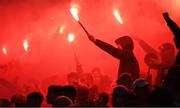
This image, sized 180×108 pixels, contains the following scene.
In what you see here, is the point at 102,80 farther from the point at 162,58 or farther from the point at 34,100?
the point at 34,100

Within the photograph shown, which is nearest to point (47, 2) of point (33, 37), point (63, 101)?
point (33, 37)

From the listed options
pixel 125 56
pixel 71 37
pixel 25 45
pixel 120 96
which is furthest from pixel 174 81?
pixel 25 45

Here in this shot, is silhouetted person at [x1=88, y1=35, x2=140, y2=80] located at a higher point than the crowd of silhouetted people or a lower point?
higher

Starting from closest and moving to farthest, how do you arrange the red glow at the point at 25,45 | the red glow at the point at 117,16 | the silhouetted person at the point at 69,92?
the silhouetted person at the point at 69,92 → the red glow at the point at 117,16 → the red glow at the point at 25,45

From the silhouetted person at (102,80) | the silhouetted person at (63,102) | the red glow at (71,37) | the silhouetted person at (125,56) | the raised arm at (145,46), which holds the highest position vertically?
the red glow at (71,37)

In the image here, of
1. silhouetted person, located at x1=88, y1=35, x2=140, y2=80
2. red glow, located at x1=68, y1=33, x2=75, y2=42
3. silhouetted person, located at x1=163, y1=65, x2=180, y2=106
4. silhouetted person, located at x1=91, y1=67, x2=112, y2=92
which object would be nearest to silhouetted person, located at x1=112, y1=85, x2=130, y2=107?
silhouetted person, located at x1=163, y1=65, x2=180, y2=106

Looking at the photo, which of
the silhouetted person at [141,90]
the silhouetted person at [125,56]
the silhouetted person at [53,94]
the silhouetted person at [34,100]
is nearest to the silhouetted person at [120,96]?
the silhouetted person at [141,90]

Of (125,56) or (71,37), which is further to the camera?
(71,37)

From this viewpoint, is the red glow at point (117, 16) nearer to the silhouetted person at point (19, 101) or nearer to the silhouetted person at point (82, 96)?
the silhouetted person at point (82, 96)

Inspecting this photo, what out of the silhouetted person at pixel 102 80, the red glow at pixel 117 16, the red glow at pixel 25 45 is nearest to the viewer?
the silhouetted person at pixel 102 80

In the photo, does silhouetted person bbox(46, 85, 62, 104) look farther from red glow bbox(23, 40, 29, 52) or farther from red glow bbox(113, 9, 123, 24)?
red glow bbox(23, 40, 29, 52)

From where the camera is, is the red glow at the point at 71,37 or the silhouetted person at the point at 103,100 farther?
the red glow at the point at 71,37

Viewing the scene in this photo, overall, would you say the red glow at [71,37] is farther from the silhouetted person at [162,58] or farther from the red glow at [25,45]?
the silhouetted person at [162,58]

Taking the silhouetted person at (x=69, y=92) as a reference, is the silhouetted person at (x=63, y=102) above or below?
below
